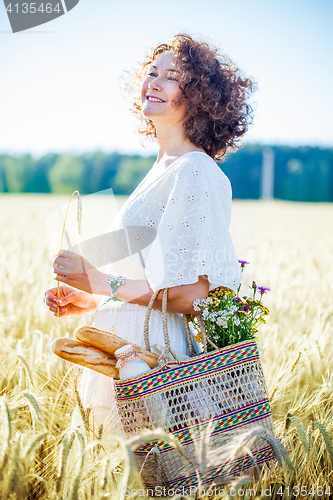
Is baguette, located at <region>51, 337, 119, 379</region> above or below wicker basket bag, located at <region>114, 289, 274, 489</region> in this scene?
above

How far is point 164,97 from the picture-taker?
1.87 metres

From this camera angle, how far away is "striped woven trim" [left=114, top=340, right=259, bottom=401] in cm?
136

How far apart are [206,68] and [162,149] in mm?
412

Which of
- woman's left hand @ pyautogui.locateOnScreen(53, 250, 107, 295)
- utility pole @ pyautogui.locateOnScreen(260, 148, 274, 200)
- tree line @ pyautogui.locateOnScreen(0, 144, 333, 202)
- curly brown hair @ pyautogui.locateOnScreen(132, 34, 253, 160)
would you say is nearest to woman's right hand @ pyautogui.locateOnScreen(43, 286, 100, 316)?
woman's left hand @ pyautogui.locateOnScreen(53, 250, 107, 295)

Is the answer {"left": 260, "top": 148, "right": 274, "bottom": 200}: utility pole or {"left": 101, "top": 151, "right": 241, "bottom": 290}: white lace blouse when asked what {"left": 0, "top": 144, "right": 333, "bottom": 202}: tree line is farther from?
{"left": 101, "top": 151, "right": 241, "bottom": 290}: white lace blouse

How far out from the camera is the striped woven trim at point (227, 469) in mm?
1386

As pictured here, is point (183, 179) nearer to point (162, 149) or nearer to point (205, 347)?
point (162, 149)

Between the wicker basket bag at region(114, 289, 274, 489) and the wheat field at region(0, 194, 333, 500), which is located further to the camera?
the wicker basket bag at region(114, 289, 274, 489)

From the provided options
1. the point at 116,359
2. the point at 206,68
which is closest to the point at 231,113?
the point at 206,68

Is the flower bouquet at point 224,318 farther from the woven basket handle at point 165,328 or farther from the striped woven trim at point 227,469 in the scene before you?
the striped woven trim at point 227,469

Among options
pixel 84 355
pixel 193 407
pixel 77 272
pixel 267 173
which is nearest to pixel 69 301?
pixel 77 272

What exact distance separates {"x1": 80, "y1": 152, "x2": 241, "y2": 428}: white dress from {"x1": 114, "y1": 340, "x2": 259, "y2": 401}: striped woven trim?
26 centimetres

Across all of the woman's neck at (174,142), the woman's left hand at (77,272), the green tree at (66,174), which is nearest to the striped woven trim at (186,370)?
the woman's left hand at (77,272)

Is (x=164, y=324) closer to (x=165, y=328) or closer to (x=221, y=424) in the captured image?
(x=165, y=328)
